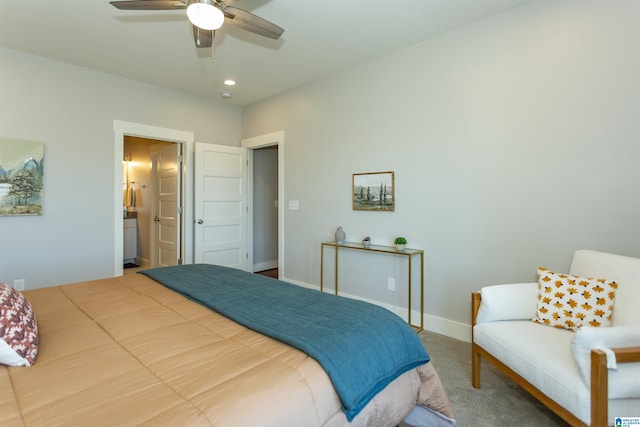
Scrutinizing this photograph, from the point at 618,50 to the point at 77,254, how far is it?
195 inches

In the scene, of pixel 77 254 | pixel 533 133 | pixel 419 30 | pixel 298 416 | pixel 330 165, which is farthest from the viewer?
pixel 330 165

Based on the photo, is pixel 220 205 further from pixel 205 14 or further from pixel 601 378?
pixel 601 378

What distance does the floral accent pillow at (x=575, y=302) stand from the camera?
68.7 inches

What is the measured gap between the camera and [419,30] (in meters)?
2.76

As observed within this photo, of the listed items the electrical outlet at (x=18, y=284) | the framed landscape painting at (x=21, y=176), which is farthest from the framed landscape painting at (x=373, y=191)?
the electrical outlet at (x=18, y=284)

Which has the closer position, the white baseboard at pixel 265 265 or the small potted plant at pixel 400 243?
the small potted plant at pixel 400 243

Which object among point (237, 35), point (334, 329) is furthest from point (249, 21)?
point (334, 329)

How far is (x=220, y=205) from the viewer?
448 centimetres

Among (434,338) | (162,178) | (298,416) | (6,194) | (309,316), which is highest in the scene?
(162,178)

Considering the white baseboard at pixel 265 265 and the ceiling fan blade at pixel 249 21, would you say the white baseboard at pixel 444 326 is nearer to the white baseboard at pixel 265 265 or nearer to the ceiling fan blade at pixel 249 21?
the ceiling fan blade at pixel 249 21

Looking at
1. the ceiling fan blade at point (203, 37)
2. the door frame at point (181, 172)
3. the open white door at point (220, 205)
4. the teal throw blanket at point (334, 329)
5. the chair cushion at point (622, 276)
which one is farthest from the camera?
the open white door at point (220, 205)

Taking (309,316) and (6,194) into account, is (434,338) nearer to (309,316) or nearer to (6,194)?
(309,316)

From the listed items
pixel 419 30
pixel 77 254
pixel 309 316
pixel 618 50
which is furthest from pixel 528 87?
pixel 77 254

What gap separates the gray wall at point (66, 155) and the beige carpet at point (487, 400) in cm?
365
